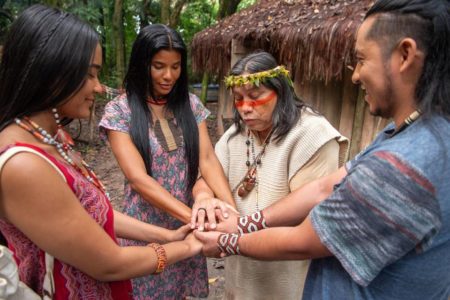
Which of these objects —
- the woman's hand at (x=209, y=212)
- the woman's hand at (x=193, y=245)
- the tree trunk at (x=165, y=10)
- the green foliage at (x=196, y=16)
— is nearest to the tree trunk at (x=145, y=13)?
the green foliage at (x=196, y=16)

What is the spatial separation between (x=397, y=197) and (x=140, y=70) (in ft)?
5.84

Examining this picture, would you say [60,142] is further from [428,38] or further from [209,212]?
[428,38]

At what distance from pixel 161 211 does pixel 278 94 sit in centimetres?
104

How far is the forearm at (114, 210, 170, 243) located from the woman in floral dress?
0.17m

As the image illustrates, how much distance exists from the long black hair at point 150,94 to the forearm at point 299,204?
0.72 m

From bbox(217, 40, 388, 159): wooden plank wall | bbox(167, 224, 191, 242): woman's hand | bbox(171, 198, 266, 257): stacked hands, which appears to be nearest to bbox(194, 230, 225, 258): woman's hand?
bbox(171, 198, 266, 257): stacked hands

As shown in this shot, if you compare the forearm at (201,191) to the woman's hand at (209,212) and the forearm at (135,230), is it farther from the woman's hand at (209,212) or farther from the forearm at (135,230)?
the forearm at (135,230)

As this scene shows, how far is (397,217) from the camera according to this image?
3.55 feet

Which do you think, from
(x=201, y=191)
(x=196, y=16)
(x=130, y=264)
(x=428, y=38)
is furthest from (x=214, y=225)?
(x=196, y=16)

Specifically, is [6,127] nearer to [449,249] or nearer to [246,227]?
[246,227]

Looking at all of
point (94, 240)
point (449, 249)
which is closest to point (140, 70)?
point (94, 240)

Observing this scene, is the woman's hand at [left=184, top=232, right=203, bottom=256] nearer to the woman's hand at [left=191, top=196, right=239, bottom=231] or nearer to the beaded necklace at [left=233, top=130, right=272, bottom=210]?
the woman's hand at [left=191, top=196, right=239, bottom=231]

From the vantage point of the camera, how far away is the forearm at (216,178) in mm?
2365

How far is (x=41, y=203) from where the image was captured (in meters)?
1.17
